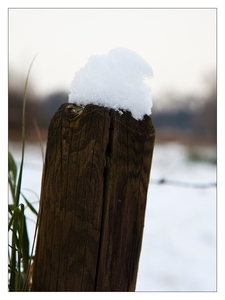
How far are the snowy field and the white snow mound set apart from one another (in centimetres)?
148

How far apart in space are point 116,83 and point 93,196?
0.35 m

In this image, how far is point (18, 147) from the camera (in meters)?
7.26

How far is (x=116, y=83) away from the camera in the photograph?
100 centimetres

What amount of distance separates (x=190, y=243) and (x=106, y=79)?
3977mm

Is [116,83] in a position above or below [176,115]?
below

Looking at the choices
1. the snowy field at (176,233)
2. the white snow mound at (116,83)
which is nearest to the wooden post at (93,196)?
the white snow mound at (116,83)

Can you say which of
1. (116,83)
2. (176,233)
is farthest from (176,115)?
(116,83)

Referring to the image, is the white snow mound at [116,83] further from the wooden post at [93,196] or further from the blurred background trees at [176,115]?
the blurred background trees at [176,115]

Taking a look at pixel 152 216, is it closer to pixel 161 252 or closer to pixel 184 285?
pixel 161 252

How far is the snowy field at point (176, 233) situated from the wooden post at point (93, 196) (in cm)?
144

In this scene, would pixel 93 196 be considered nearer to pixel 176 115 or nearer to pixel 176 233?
pixel 176 233

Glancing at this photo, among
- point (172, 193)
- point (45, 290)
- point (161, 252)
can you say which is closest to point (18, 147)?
point (172, 193)

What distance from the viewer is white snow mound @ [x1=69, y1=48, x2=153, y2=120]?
0.98m

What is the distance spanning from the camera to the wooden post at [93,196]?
3.17ft
